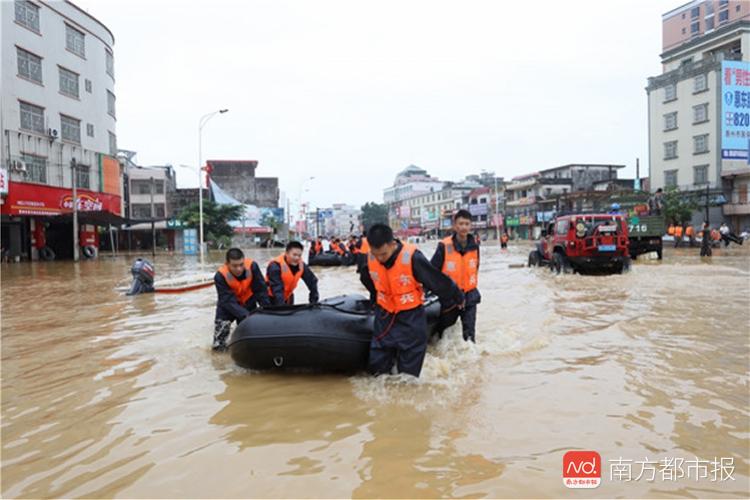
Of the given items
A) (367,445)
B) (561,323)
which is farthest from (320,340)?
(561,323)

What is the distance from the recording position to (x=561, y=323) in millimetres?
8133

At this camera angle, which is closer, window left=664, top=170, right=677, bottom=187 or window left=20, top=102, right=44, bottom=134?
window left=20, top=102, right=44, bottom=134

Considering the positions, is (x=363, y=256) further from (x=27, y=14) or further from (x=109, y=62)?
(x=109, y=62)

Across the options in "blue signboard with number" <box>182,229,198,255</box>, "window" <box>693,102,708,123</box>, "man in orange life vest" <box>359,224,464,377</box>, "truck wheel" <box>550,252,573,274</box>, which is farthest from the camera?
"window" <box>693,102,708,123</box>

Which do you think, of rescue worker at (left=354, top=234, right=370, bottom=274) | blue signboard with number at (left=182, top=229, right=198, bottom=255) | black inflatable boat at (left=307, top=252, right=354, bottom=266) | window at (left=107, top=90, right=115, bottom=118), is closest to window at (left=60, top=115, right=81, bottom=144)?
window at (left=107, top=90, right=115, bottom=118)

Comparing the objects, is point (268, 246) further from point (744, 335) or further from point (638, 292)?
Result: point (744, 335)

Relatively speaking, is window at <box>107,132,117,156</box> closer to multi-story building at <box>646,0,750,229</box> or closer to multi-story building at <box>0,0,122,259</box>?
multi-story building at <box>0,0,122,259</box>

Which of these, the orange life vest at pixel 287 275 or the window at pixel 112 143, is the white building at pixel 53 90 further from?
the orange life vest at pixel 287 275

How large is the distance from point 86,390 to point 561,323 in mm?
6166

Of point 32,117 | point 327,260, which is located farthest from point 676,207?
point 32,117

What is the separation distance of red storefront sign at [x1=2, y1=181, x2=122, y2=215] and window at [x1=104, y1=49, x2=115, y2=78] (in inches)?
335

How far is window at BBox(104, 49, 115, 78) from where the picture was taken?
111ft

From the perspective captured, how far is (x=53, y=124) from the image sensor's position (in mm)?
27719

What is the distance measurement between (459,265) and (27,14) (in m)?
29.2
